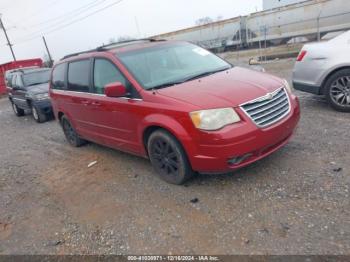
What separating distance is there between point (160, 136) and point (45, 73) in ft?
29.3

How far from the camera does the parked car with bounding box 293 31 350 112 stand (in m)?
5.62

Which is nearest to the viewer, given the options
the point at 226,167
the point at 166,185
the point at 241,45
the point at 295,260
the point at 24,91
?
the point at 295,260

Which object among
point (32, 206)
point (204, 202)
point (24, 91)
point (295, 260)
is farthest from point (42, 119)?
point (295, 260)

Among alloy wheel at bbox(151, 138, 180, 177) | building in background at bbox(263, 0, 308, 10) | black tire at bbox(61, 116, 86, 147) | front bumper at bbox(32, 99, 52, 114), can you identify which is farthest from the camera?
building in background at bbox(263, 0, 308, 10)

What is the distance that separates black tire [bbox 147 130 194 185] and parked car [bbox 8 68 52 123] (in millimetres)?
6872

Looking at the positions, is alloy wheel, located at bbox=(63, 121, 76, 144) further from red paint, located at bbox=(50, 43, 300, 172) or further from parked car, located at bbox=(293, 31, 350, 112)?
parked car, located at bbox=(293, 31, 350, 112)

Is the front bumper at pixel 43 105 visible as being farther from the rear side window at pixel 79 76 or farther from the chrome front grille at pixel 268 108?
the chrome front grille at pixel 268 108

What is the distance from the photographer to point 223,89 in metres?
3.86

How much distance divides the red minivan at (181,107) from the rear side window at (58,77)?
2.45 ft

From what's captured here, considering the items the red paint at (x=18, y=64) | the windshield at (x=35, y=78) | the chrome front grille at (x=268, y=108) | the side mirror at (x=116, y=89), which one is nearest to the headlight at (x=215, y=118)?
the chrome front grille at (x=268, y=108)

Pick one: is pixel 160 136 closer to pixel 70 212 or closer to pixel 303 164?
pixel 70 212

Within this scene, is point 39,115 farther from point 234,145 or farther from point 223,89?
point 234,145

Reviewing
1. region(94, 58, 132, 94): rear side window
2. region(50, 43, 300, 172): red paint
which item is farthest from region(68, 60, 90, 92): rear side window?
region(50, 43, 300, 172): red paint

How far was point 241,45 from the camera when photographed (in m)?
25.0
